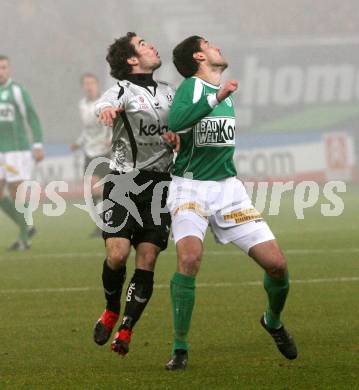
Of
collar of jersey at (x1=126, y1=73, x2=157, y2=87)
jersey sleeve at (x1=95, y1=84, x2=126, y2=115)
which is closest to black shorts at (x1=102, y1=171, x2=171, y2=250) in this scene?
jersey sleeve at (x1=95, y1=84, x2=126, y2=115)

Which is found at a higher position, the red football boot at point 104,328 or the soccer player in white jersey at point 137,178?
the soccer player in white jersey at point 137,178

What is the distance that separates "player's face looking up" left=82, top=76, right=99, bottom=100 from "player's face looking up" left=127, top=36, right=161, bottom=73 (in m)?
9.82

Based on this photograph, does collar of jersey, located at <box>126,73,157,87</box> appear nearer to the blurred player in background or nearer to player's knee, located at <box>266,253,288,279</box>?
player's knee, located at <box>266,253,288,279</box>

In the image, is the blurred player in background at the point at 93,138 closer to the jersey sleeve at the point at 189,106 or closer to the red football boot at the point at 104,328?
the red football boot at the point at 104,328

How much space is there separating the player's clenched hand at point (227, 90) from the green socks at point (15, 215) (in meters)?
8.52

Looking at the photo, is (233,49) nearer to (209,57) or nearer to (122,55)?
(122,55)

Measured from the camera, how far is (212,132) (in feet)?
24.4

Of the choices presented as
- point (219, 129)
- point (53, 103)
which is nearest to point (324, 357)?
point (219, 129)

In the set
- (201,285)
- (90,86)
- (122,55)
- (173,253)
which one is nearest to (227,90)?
(122,55)

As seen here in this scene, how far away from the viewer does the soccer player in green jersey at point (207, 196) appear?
7.22 m

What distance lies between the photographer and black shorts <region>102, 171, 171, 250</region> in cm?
783

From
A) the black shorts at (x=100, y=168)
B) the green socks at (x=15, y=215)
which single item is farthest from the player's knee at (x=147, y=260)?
the black shorts at (x=100, y=168)

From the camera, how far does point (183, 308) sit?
23.6ft

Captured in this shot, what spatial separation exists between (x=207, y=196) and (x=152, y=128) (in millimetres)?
688
